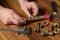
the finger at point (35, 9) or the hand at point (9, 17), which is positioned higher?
the finger at point (35, 9)

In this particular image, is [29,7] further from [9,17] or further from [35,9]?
[9,17]

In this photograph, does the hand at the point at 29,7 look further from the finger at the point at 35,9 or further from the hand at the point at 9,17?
the hand at the point at 9,17

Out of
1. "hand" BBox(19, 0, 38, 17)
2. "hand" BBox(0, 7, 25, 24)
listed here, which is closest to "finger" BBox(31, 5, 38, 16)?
"hand" BBox(19, 0, 38, 17)

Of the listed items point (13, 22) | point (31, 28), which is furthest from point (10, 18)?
point (31, 28)

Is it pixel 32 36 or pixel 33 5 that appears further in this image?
pixel 33 5

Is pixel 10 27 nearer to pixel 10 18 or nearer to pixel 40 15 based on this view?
pixel 10 18

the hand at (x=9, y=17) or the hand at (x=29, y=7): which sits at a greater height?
the hand at (x=29, y=7)

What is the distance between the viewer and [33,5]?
3.60ft

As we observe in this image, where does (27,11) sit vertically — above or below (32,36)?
above

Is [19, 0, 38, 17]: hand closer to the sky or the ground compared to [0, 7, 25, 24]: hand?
closer to the sky

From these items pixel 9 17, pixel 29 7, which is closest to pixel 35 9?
pixel 29 7

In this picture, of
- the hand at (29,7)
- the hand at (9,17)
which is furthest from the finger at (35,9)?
the hand at (9,17)

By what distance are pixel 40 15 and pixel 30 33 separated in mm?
176

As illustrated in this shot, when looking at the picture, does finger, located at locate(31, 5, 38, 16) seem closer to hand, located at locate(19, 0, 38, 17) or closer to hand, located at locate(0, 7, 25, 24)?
hand, located at locate(19, 0, 38, 17)
